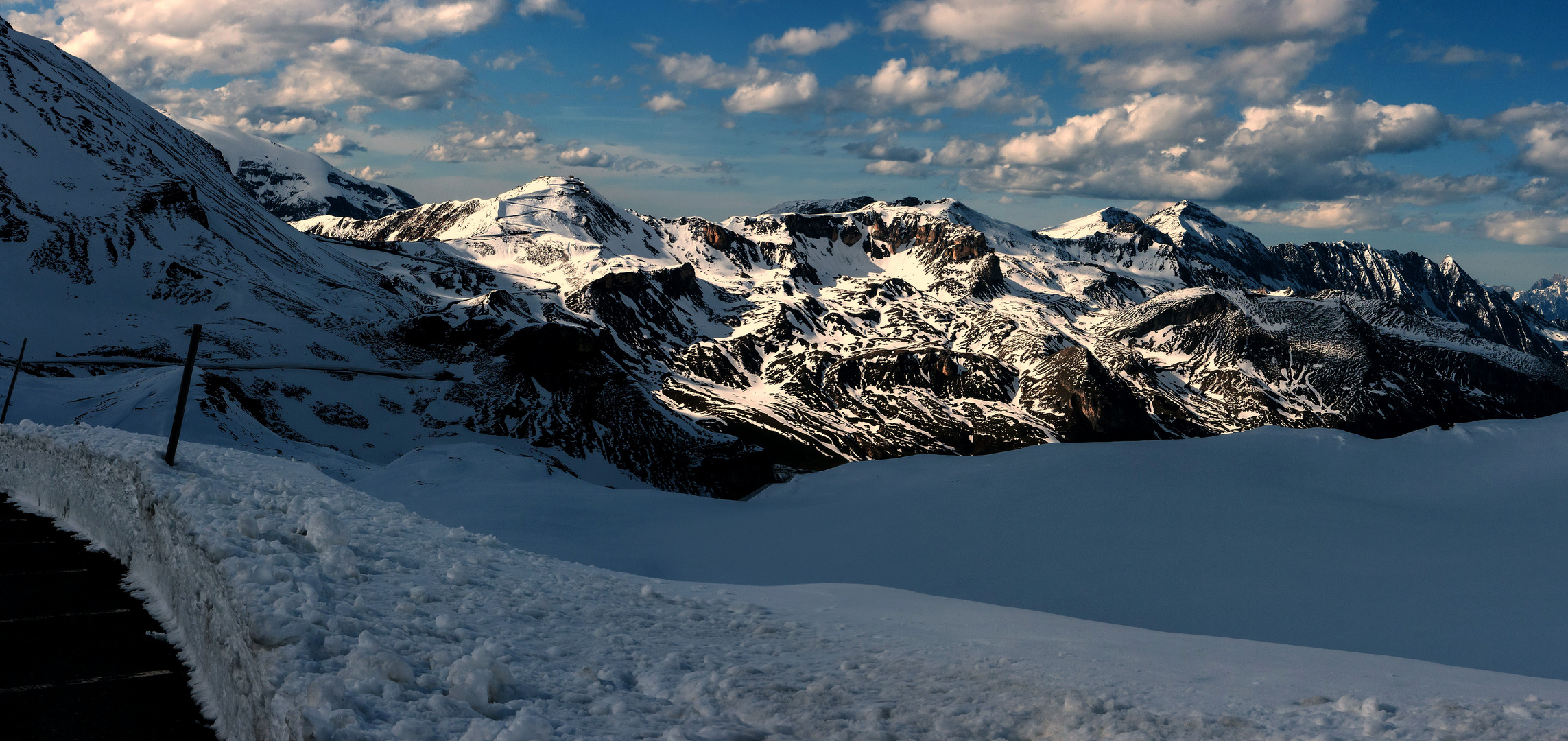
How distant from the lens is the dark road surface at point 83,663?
25.1 feet

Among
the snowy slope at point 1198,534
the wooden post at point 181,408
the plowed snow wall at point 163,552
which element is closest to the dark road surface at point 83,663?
the plowed snow wall at point 163,552

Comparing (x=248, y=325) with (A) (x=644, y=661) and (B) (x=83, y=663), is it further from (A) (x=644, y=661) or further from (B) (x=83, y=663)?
(A) (x=644, y=661)

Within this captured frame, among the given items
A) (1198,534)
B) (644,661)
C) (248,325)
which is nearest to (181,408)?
(644,661)

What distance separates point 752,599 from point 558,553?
25.3ft

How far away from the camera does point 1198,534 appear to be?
16688mm

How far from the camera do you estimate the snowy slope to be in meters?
13.7

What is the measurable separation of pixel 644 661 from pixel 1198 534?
1343 cm

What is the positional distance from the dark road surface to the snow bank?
0.31 m

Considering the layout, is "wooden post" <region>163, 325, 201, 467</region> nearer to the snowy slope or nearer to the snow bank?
the snow bank

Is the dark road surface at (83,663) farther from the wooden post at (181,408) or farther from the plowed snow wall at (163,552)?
the wooden post at (181,408)

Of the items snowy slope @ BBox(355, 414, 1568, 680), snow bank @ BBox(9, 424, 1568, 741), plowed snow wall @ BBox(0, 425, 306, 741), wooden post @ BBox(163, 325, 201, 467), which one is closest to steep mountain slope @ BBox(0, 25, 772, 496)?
plowed snow wall @ BBox(0, 425, 306, 741)

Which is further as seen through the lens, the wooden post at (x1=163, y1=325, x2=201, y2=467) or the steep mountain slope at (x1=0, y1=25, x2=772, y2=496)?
the steep mountain slope at (x1=0, y1=25, x2=772, y2=496)

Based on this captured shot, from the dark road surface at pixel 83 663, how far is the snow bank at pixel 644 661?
31 centimetres

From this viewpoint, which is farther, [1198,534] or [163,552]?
[1198,534]
